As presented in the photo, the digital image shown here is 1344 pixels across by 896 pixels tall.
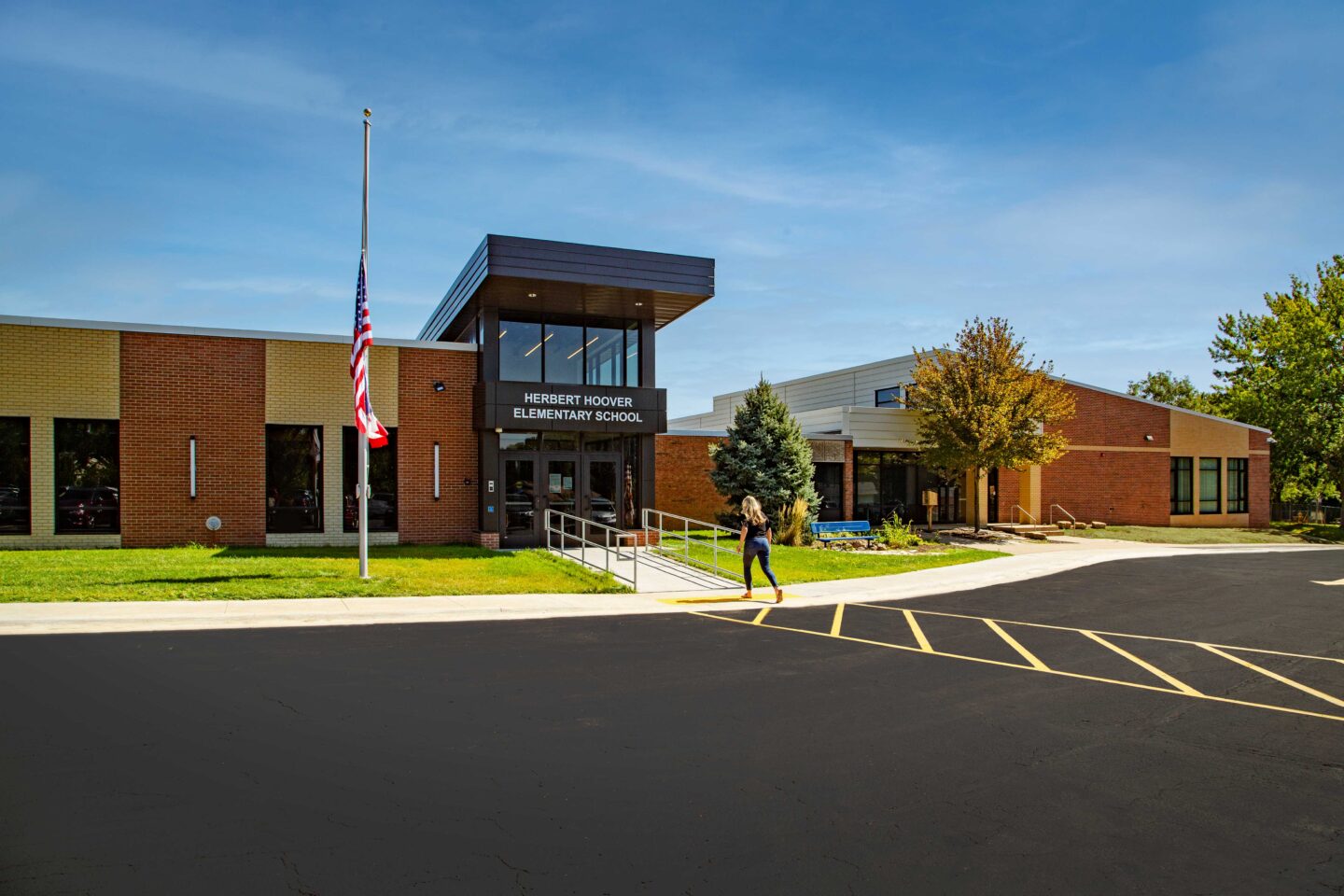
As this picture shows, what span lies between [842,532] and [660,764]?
1880 cm

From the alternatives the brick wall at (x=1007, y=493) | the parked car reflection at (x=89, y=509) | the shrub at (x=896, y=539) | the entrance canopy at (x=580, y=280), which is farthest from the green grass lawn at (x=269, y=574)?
the brick wall at (x=1007, y=493)

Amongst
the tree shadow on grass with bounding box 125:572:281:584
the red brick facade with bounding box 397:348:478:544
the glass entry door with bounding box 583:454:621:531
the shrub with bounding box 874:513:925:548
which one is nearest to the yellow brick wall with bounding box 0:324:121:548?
the red brick facade with bounding box 397:348:478:544

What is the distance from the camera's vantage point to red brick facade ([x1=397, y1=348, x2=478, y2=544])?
20516 mm

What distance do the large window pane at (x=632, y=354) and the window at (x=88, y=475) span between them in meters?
11.6

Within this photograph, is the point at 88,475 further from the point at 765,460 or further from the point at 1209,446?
the point at 1209,446

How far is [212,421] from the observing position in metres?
19.2

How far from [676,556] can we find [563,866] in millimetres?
15026

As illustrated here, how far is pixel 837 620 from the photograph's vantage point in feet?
40.2

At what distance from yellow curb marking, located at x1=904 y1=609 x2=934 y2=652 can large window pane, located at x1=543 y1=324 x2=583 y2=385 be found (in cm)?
1128

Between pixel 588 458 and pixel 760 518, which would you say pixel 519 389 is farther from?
pixel 760 518

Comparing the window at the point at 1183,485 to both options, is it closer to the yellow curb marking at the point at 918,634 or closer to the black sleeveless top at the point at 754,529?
the yellow curb marking at the point at 918,634

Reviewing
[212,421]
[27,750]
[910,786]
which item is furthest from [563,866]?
[212,421]

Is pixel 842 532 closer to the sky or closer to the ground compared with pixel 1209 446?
closer to the ground

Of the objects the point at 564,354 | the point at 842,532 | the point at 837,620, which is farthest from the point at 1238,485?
the point at 837,620
